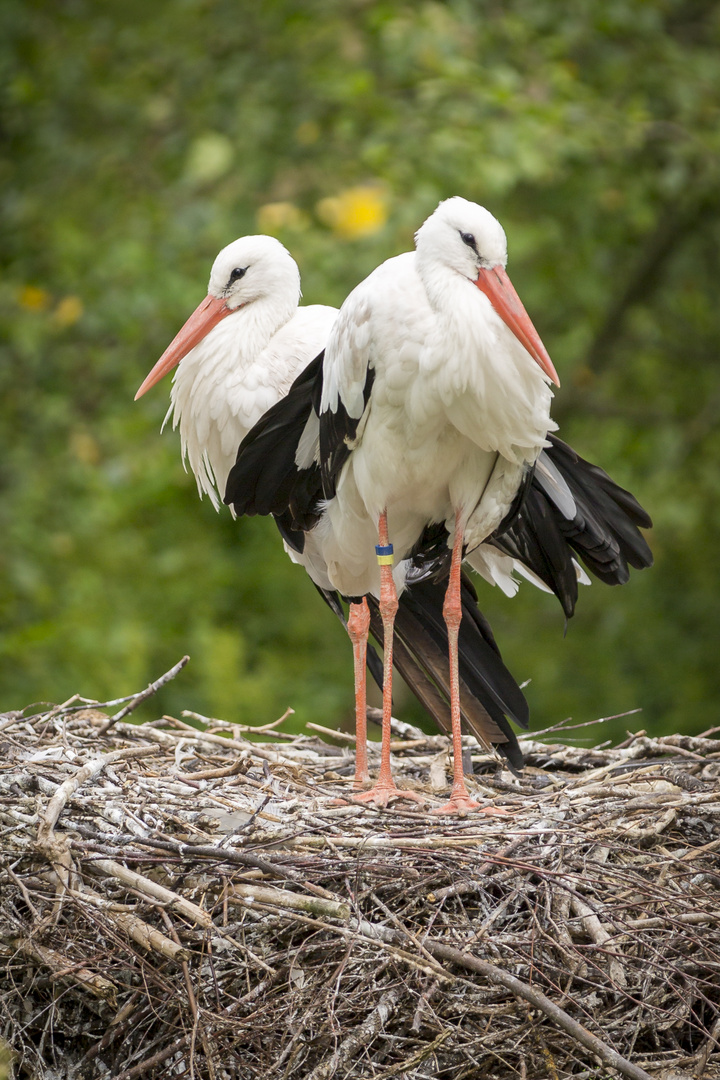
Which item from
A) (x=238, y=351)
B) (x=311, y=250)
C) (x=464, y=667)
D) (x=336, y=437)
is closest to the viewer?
(x=336, y=437)

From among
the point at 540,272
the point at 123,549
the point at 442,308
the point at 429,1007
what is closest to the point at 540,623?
the point at 540,272

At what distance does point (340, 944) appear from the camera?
8.04ft

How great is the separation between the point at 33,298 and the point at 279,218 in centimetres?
156

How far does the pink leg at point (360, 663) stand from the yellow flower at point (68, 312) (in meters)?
3.44

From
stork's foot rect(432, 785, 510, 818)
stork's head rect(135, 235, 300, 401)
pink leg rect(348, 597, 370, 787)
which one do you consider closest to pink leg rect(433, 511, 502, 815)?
stork's foot rect(432, 785, 510, 818)

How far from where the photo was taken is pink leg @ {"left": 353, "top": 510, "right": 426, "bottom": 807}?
3.24m

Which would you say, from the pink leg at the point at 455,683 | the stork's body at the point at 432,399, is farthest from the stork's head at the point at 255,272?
the pink leg at the point at 455,683

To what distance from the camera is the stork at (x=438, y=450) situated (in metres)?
3.00

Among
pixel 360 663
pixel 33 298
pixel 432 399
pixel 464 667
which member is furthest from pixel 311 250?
pixel 432 399

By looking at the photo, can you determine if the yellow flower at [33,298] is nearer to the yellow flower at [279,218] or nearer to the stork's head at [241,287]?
the yellow flower at [279,218]

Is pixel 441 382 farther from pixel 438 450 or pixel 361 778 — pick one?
pixel 361 778

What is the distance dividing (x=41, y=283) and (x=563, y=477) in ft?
14.5

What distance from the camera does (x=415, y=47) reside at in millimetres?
6078

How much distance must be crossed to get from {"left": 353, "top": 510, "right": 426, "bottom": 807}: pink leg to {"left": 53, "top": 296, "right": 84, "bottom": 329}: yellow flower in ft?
12.5
